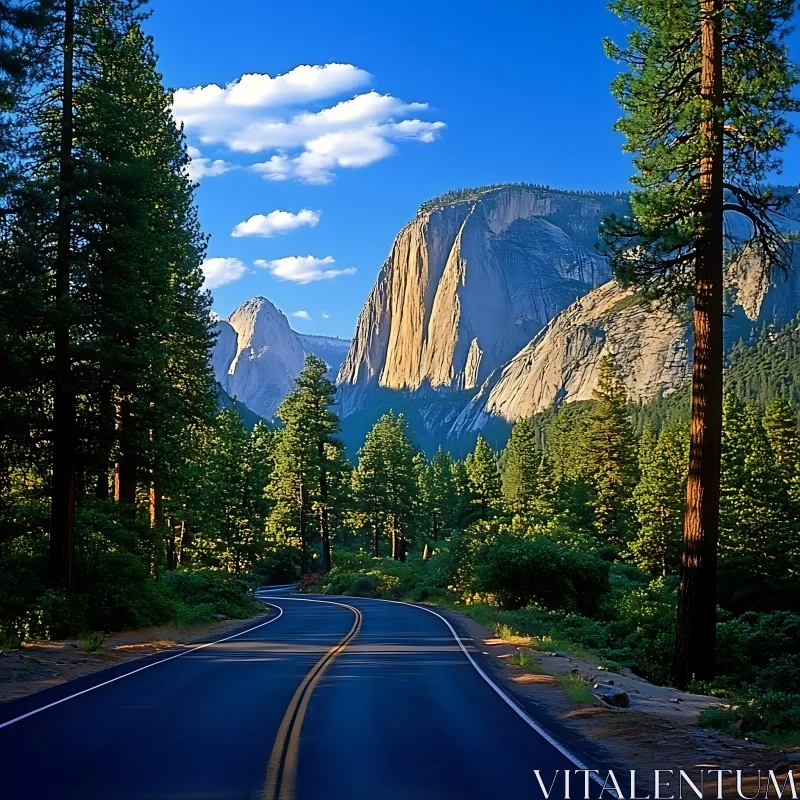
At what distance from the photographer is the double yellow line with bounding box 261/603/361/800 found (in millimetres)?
6781

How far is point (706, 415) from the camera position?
44.0 ft

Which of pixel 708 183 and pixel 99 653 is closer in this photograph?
pixel 708 183

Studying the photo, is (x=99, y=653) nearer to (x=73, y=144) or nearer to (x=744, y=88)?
(x=73, y=144)

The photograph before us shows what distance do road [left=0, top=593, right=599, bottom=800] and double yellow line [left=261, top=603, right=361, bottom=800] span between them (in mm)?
19

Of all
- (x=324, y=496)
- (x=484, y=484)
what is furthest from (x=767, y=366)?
(x=324, y=496)

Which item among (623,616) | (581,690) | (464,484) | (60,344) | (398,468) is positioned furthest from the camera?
(464,484)

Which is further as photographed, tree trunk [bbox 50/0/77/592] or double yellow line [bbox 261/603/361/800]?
tree trunk [bbox 50/0/77/592]

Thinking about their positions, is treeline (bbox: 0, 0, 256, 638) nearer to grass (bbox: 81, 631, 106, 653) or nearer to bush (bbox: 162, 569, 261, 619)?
grass (bbox: 81, 631, 106, 653)

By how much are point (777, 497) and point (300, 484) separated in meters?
34.8

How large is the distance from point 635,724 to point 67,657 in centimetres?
1178

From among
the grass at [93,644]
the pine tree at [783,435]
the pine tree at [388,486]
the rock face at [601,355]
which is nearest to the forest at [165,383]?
the grass at [93,644]

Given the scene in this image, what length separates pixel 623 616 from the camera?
25.1 m

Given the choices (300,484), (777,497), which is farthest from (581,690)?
(300,484)

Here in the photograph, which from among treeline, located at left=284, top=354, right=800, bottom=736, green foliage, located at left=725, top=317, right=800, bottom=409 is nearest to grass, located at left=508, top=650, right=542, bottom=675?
treeline, located at left=284, top=354, right=800, bottom=736
